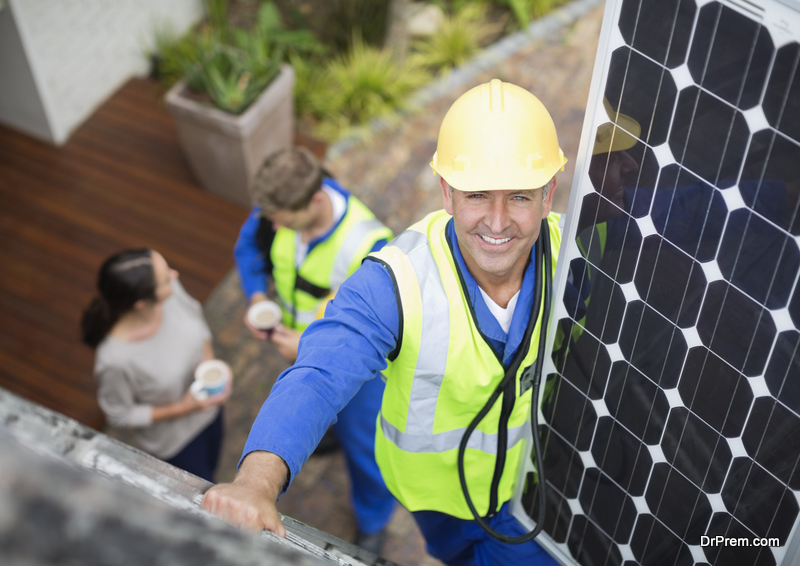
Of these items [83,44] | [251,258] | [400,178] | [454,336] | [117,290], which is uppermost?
[454,336]

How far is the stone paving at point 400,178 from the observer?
14.2ft

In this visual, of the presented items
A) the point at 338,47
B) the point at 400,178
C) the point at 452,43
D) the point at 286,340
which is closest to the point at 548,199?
the point at 286,340

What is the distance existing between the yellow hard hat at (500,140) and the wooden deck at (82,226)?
362 cm

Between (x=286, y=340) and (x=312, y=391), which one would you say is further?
(x=286, y=340)

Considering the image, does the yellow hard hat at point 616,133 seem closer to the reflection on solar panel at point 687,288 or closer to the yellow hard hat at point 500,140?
the reflection on solar panel at point 687,288

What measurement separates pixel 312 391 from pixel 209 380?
1876 millimetres

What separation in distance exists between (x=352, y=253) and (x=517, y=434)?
4.44ft

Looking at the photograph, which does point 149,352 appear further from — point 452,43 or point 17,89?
point 452,43

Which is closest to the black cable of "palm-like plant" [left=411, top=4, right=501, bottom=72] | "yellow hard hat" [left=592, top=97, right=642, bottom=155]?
"yellow hard hat" [left=592, top=97, right=642, bottom=155]

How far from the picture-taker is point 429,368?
2131 millimetres

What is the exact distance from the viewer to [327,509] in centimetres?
432

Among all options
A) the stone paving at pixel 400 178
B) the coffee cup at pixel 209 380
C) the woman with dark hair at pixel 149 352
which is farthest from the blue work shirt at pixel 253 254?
the stone paving at pixel 400 178

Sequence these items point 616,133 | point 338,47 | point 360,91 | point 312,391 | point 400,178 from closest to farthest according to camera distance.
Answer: point 616,133
point 312,391
point 400,178
point 360,91
point 338,47

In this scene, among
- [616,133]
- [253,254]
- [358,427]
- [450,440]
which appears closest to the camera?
[616,133]
